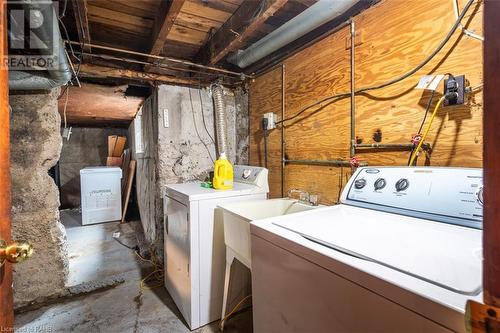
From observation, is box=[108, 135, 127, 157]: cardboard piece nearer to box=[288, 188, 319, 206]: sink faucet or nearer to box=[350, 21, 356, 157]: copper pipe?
box=[288, 188, 319, 206]: sink faucet

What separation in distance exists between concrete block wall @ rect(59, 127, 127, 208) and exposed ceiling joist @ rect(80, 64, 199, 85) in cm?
399

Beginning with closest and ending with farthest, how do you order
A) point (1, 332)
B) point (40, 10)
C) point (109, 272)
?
point (1, 332) < point (40, 10) < point (109, 272)

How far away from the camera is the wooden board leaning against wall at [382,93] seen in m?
1.01

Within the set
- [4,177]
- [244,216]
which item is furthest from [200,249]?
[4,177]

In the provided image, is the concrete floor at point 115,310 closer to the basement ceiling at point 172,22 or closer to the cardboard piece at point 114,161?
the basement ceiling at point 172,22

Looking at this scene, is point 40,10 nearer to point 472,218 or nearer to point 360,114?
point 360,114

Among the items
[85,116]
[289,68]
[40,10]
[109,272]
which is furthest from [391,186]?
[85,116]

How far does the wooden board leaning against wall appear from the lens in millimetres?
1013

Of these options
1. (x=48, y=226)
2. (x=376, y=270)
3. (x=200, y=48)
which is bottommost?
(x=48, y=226)

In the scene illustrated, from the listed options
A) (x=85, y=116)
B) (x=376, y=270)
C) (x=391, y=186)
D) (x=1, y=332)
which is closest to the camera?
(x=376, y=270)

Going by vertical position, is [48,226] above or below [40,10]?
below

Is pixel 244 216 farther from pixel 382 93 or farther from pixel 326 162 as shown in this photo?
pixel 382 93

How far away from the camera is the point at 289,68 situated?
1920 millimetres

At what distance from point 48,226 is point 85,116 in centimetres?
278
